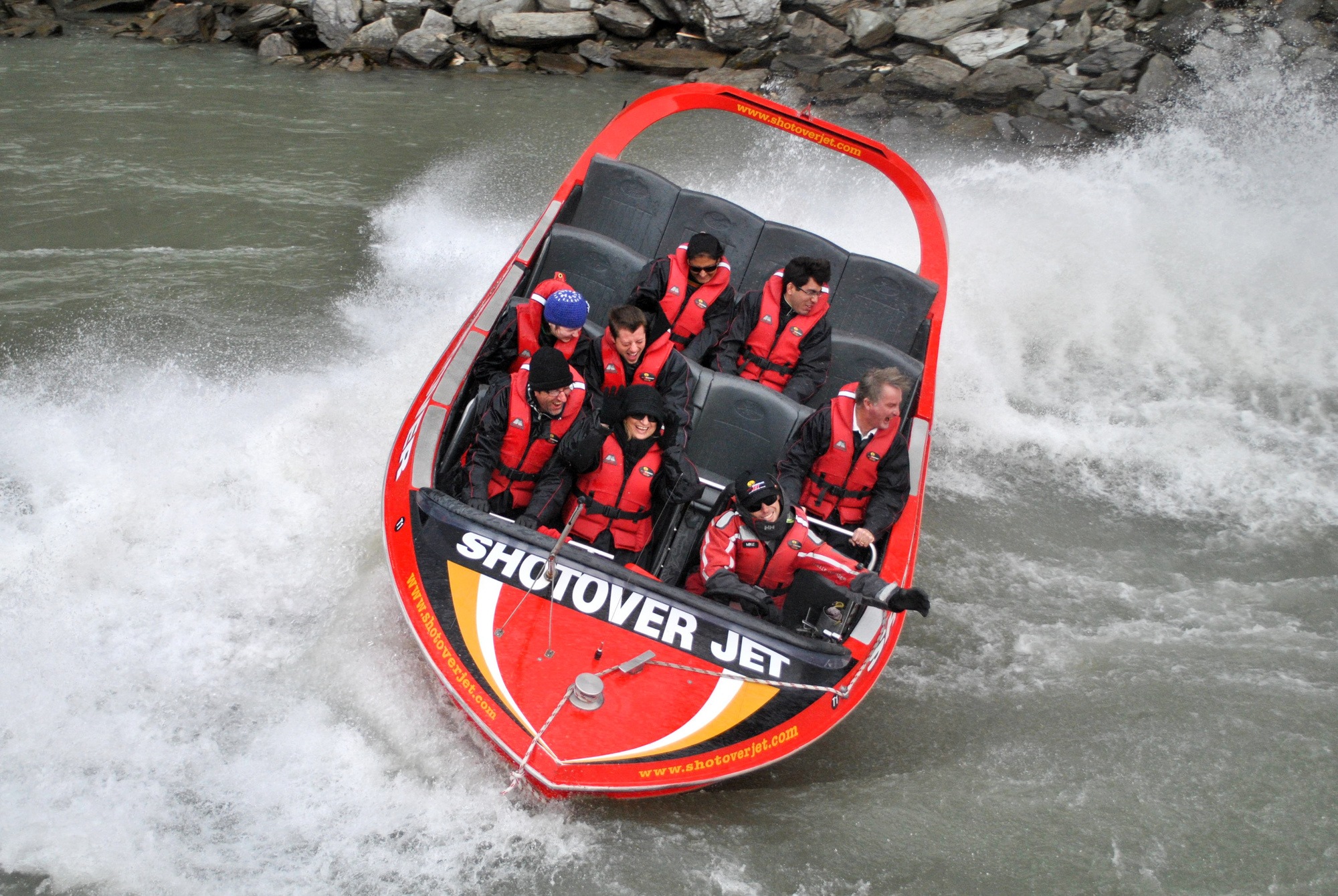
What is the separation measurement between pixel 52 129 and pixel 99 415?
4.28 m

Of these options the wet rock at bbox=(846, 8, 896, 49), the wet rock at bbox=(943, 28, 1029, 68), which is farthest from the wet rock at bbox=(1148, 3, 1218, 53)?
the wet rock at bbox=(846, 8, 896, 49)

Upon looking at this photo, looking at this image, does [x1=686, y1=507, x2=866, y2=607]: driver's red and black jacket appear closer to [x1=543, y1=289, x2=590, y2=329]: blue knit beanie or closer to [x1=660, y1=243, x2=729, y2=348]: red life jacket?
[x1=543, y1=289, x2=590, y2=329]: blue knit beanie

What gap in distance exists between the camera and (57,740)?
2.95 m

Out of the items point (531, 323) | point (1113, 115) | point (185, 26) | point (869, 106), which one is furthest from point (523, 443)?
point (185, 26)

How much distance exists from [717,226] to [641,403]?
1911 millimetres

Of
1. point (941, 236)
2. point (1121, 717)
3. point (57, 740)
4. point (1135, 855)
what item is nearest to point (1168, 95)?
point (941, 236)

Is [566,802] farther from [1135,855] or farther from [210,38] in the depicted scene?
[210,38]

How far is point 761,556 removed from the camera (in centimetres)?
333

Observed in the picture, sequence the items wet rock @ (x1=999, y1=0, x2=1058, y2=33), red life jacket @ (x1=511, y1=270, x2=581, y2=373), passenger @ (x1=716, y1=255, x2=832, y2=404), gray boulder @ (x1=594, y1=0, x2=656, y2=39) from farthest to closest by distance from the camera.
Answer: gray boulder @ (x1=594, y1=0, x2=656, y2=39)
wet rock @ (x1=999, y1=0, x2=1058, y2=33)
passenger @ (x1=716, y1=255, x2=832, y2=404)
red life jacket @ (x1=511, y1=270, x2=581, y2=373)

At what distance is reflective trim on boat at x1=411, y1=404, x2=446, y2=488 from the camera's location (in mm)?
3363

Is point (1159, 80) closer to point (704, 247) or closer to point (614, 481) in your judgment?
point (704, 247)

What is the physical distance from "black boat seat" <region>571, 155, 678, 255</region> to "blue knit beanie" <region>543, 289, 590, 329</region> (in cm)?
127

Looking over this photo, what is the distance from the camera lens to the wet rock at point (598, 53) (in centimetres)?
988

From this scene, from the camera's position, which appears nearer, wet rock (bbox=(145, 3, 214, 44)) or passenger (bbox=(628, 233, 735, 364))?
passenger (bbox=(628, 233, 735, 364))
